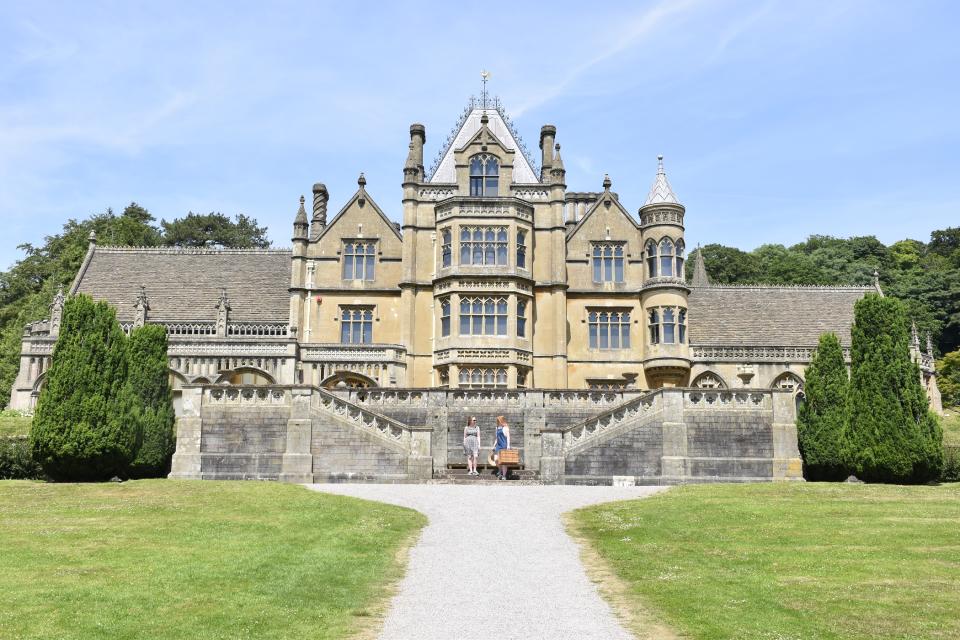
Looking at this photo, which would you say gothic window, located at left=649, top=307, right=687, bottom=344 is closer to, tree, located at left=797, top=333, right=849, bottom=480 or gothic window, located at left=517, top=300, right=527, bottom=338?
gothic window, located at left=517, top=300, right=527, bottom=338

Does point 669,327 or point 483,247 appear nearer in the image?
point 483,247

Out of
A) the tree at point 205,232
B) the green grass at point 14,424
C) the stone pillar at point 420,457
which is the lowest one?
the stone pillar at point 420,457

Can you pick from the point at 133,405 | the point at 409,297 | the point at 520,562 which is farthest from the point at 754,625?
the point at 409,297

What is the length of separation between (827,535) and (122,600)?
40.1ft

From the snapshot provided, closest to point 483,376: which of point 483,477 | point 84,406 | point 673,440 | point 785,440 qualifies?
point 483,477

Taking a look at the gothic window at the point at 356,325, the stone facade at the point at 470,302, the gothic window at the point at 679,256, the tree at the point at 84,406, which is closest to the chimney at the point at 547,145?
the stone facade at the point at 470,302

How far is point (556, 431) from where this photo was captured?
2742cm

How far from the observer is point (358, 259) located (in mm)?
43781

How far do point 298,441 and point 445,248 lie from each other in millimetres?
16630

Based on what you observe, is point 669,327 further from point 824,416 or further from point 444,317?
point 824,416

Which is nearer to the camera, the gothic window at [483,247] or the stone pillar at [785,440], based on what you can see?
the stone pillar at [785,440]

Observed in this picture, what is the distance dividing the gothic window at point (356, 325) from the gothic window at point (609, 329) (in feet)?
35.0

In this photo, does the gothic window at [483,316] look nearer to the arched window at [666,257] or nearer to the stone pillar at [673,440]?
the arched window at [666,257]

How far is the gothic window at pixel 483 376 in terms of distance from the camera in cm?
4091
